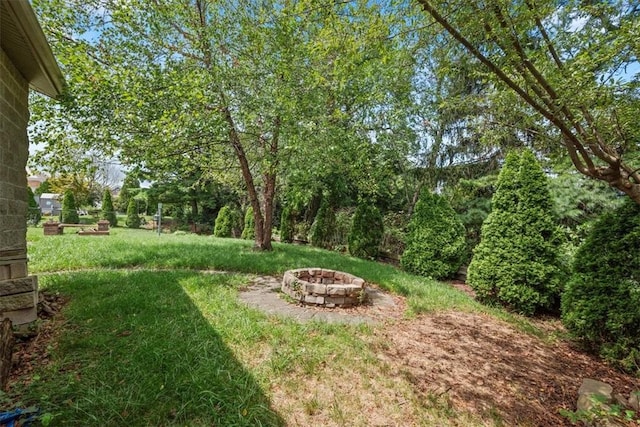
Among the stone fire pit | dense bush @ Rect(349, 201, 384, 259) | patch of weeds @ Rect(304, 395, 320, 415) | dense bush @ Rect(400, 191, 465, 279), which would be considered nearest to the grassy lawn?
patch of weeds @ Rect(304, 395, 320, 415)

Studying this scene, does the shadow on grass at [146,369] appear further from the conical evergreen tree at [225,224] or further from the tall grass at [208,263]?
the conical evergreen tree at [225,224]

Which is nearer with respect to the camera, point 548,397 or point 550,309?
point 548,397

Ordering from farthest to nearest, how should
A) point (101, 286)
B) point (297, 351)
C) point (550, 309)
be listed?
point (550, 309)
point (101, 286)
point (297, 351)

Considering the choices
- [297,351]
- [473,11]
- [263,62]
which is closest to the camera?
[473,11]

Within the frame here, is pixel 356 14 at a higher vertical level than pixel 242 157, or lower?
higher

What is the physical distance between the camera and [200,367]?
8.14 ft

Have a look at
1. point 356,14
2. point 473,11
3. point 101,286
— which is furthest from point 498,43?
point 101,286

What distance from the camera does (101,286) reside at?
169 inches

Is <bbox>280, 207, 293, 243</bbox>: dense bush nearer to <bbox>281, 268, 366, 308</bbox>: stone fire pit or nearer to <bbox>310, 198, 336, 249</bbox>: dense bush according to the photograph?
<bbox>310, 198, 336, 249</bbox>: dense bush

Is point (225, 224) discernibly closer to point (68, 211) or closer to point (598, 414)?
point (68, 211)

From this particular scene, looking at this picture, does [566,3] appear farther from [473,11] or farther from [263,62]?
[263,62]

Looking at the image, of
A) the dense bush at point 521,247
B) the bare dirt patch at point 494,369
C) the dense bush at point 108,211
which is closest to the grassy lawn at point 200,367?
the bare dirt patch at point 494,369

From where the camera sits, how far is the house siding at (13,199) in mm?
2604

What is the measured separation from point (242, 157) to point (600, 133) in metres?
7.18
